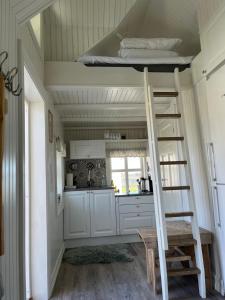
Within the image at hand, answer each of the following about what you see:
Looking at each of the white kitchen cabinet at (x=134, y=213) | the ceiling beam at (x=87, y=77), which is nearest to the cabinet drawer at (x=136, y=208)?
the white kitchen cabinet at (x=134, y=213)

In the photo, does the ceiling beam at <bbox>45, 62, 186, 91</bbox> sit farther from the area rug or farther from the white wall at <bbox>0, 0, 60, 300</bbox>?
the area rug

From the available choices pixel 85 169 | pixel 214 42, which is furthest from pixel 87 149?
pixel 214 42

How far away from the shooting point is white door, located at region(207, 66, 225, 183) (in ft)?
7.26

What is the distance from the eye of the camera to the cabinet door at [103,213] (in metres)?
4.38

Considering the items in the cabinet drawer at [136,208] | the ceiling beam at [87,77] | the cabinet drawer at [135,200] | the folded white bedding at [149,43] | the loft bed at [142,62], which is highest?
the folded white bedding at [149,43]

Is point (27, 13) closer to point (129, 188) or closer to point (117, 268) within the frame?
point (117, 268)

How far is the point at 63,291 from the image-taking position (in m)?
2.66

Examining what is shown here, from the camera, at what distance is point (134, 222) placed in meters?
4.49

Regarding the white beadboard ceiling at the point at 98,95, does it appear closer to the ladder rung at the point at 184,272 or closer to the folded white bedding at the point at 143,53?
the folded white bedding at the point at 143,53

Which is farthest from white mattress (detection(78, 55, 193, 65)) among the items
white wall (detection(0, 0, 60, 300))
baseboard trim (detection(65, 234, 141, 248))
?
baseboard trim (detection(65, 234, 141, 248))

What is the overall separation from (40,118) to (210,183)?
202 cm

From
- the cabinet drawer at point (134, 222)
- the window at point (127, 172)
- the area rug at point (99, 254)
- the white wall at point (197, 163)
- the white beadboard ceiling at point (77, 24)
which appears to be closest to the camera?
the white beadboard ceiling at point (77, 24)

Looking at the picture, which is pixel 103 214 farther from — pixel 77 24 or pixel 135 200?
pixel 77 24

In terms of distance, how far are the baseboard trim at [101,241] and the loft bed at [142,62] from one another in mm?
3119
